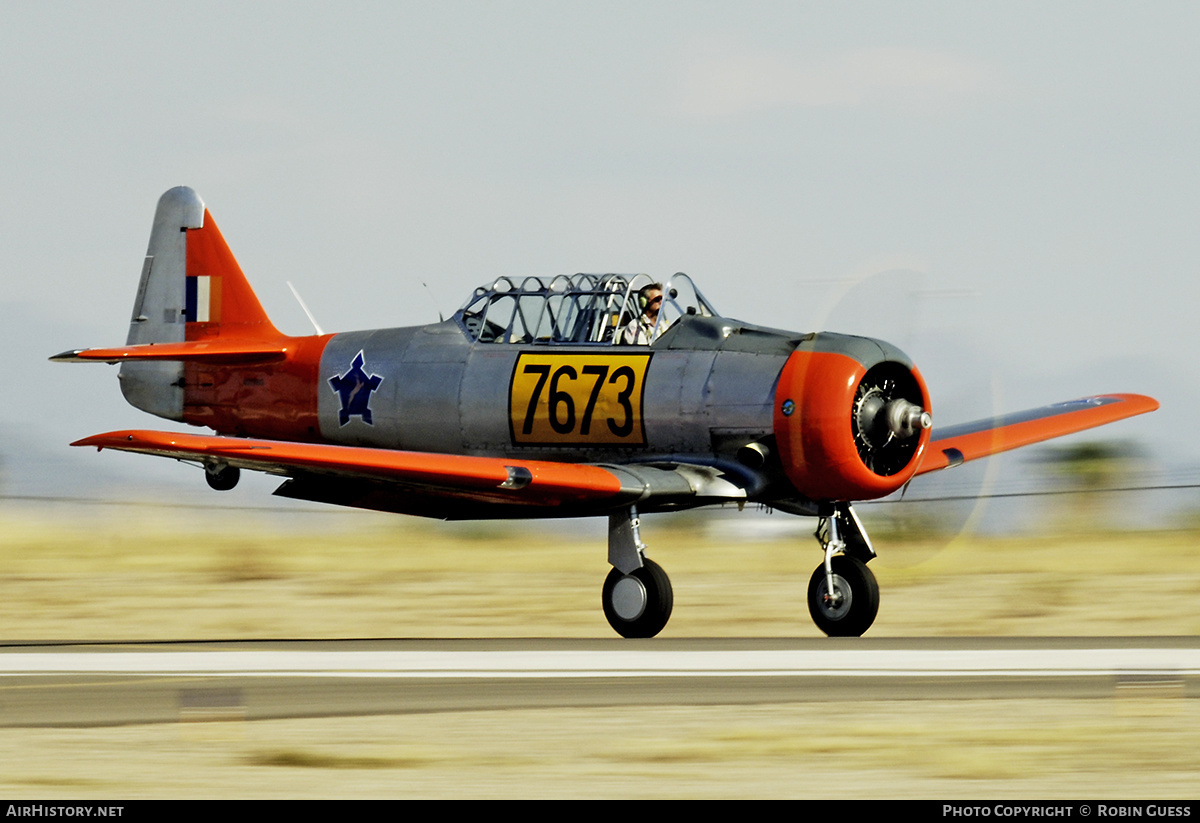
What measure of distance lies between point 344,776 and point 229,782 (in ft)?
1.62

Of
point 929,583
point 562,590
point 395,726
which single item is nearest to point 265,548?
point 562,590

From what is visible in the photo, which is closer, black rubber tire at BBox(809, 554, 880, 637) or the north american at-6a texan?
the north american at-6a texan

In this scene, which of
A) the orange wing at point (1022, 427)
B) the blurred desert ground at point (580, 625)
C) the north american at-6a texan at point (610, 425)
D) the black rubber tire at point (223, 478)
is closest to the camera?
the blurred desert ground at point (580, 625)

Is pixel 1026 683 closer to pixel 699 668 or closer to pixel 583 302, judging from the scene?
pixel 699 668

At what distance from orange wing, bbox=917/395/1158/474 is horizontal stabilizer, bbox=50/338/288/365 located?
251 inches

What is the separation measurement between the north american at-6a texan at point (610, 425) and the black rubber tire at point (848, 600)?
0.7 inches

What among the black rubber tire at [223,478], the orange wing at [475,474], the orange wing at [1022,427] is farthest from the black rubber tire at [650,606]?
the black rubber tire at [223,478]

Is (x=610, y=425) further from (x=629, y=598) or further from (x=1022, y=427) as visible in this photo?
(x=1022, y=427)

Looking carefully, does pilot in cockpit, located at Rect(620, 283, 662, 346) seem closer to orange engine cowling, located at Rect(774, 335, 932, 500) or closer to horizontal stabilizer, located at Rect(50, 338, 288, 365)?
orange engine cowling, located at Rect(774, 335, 932, 500)

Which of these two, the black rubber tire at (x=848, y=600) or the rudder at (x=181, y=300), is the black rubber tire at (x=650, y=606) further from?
the rudder at (x=181, y=300)

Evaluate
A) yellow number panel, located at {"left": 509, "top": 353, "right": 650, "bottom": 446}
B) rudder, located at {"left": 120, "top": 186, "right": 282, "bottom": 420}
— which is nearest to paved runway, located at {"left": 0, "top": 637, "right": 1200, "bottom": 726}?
yellow number panel, located at {"left": 509, "top": 353, "right": 650, "bottom": 446}

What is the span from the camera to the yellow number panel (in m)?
15.7

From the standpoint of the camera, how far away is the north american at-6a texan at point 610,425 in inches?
581

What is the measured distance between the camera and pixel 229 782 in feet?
26.5
